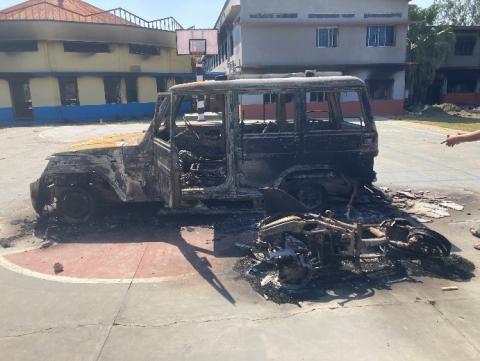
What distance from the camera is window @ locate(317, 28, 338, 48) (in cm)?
2695

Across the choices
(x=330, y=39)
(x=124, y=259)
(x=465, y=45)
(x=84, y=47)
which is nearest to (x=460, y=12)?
(x=465, y=45)

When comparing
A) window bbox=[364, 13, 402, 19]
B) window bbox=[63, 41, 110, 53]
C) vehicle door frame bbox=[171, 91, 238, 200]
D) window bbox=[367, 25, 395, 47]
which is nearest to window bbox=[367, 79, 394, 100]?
window bbox=[367, 25, 395, 47]

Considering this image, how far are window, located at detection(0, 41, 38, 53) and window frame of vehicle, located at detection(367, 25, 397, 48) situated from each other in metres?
22.2

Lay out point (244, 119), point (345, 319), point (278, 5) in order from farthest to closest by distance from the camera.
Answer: point (278, 5)
point (244, 119)
point (345, 319)

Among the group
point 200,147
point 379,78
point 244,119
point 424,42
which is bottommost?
point 200,147

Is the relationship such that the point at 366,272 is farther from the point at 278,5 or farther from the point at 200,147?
the point at 278,5

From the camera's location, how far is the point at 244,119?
21.4 feet

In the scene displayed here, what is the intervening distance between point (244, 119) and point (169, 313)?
3.48 meters

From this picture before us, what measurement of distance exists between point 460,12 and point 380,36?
31.8 meters

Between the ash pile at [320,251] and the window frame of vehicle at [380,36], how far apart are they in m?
25.3

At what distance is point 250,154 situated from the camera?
20.5ft

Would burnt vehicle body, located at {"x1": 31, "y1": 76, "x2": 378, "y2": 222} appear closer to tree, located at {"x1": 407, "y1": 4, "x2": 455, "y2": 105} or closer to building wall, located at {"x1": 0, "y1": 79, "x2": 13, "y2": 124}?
building wall, located at {"x1": 0, "y1": 79, "x2": 13, "y2": 124}

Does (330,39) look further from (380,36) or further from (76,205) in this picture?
(76,205)

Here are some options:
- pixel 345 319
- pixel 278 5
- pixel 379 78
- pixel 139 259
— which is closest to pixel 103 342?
pixel 139 259
